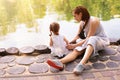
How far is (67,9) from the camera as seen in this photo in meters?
7.80

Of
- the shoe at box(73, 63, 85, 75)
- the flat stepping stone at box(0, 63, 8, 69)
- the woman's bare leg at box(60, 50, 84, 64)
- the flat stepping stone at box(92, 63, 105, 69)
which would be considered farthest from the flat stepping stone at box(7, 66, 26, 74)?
the flat stepping stone at box(92, 63, 105, 69)

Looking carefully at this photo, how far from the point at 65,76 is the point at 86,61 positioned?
0.49m

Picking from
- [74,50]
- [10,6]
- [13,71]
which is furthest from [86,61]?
[10,6]

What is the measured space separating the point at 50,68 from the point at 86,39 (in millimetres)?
760

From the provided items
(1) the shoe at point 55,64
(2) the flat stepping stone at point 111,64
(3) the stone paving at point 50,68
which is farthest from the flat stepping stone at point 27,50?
(2) the flat stepping stone at point 111,64

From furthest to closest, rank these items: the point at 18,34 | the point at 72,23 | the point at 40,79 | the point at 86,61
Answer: the point at 72,23 < the point at 18,34 < the point at 86,61 < the point at 40,79

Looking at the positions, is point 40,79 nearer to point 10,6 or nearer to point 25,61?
point 25,61

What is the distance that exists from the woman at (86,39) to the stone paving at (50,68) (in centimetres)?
10

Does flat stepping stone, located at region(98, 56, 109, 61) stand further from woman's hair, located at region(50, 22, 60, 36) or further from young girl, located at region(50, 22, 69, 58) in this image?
woman's hair, located at region(50, 22, 60, 36)

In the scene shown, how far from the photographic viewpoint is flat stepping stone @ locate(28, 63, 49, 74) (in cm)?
390

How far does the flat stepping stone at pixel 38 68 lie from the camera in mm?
3898

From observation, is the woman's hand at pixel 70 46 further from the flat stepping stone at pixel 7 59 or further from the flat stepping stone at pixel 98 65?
the flat stepping stone at pixel 7 59

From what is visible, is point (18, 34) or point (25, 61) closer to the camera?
point (25, 61)

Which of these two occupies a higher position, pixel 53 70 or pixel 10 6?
pixel 10 6
